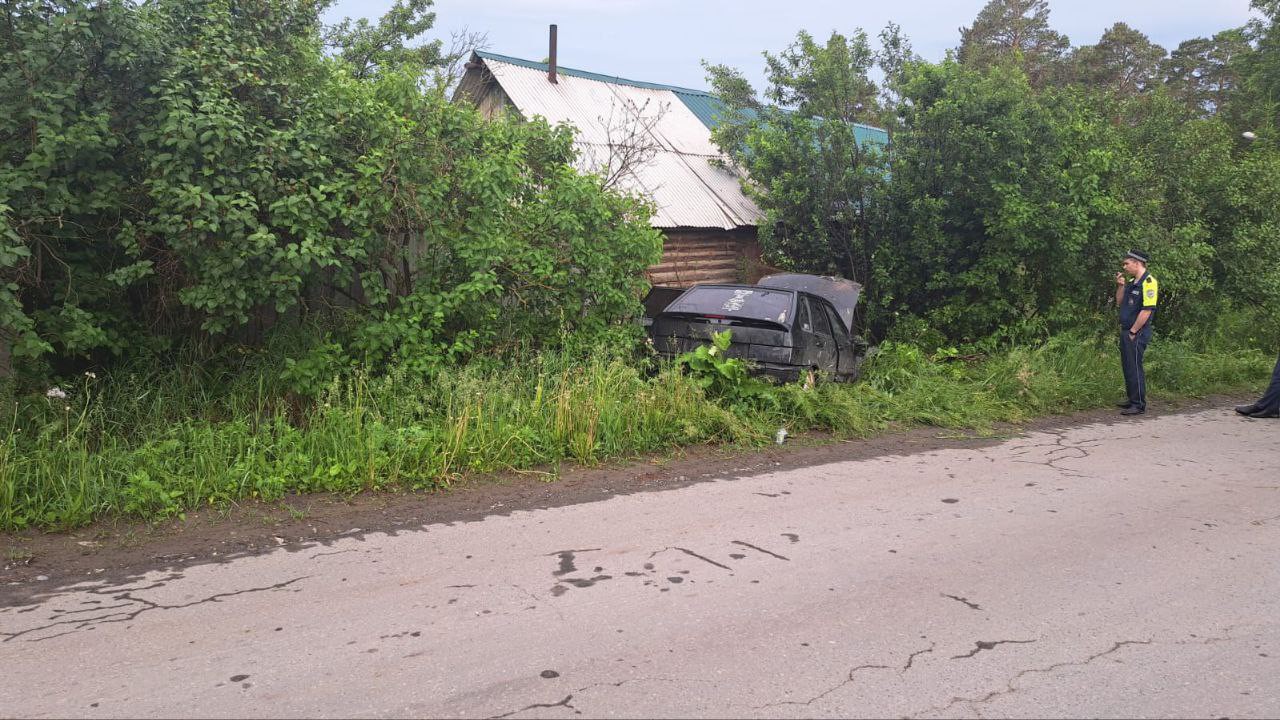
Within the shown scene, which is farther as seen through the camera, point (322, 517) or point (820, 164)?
point (820, 164)

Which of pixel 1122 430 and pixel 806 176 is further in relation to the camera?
pixel 806 176

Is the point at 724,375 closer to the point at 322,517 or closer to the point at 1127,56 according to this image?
the point at 322,517

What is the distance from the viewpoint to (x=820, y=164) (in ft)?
46.6

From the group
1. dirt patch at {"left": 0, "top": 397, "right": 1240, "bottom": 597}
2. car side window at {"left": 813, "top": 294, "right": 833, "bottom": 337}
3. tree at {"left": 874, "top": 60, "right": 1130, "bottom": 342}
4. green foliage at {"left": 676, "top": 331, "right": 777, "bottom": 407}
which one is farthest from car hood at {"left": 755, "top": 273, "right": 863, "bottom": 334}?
dirt patch at {"left": 0, "top": 397, "right": 1240, "bottom": 597}

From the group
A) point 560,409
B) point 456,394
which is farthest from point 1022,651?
point 456,394

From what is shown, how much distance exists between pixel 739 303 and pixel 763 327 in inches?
20.2

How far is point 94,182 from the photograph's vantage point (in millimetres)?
6637

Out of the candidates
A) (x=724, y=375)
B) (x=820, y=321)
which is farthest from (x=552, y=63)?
(x=724, y=375)

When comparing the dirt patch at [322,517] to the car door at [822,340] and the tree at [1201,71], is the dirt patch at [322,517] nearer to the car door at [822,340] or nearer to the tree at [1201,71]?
the car door at [822,340]

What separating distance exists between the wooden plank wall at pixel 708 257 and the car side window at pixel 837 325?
5343 mm

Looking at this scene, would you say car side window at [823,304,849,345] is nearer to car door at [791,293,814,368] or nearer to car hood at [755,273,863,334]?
car door at [791,293,814,368]

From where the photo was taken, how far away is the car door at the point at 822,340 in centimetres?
954

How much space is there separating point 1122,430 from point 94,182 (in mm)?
10182

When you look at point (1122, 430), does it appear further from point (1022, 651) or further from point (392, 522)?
point (392, 522)
